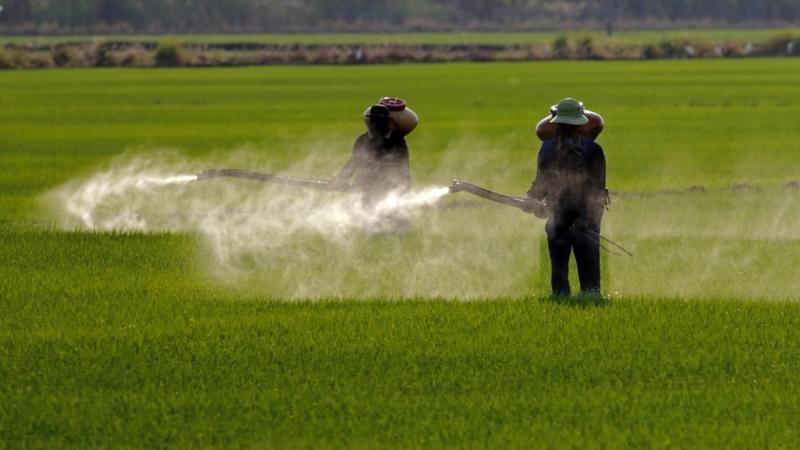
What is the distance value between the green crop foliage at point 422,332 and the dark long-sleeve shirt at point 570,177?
2.66 feet

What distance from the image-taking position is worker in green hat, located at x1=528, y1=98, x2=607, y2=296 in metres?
12.8

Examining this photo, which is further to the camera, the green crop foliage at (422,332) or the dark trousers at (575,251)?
the dark trousers at (575,251)

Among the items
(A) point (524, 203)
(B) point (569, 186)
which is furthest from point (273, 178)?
(B) point (569, 186)

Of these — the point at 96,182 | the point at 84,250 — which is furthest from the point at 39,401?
the point at 96,182

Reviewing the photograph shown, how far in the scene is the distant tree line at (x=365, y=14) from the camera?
15650 cm

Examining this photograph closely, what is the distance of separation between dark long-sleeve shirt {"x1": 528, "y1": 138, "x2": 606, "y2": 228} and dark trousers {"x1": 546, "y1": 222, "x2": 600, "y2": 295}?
18cm

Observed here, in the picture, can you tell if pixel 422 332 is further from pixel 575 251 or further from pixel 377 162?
pixel 377 162

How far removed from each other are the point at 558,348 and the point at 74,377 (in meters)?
3.22

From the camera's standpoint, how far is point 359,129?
127 ft

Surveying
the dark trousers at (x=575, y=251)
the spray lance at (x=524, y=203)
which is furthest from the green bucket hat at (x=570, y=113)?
the dark trousers at (x=575, y=251)

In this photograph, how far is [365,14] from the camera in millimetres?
170625

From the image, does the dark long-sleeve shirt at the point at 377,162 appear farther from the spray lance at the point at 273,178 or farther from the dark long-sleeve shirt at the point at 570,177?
the dark long-sleeve shirt at the point at 570,177

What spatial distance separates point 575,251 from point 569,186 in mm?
744

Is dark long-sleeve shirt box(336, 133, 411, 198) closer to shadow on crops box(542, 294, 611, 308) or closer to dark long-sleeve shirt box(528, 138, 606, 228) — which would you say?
shadow on crops box(542, 294, 611, 308)
